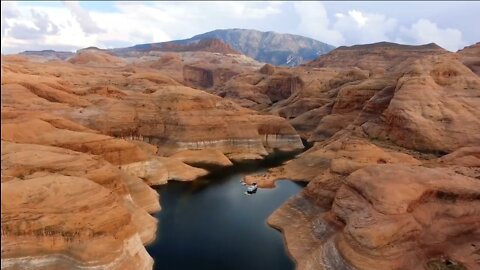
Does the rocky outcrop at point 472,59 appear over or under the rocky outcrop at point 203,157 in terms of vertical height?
over

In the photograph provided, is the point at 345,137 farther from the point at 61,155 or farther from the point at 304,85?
the point at 304,85

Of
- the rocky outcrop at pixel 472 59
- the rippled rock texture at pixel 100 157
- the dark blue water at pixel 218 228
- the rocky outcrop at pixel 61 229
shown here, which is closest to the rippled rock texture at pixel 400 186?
the dark blue water at pixel 218 228

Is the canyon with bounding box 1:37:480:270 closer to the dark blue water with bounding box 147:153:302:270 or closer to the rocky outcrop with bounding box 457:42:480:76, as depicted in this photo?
the rocky outcrop with bounding box 457:42:480:76

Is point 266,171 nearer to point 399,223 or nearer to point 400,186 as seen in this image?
point 400,186

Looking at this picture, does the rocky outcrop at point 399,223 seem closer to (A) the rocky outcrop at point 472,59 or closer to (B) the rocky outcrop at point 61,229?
(B) the rocky outcrop at point 61,229

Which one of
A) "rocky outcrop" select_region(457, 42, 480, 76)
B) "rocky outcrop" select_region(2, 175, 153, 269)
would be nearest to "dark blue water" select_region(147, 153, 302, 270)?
"rocky outcrop" select_region(2, 175, 153, 269)

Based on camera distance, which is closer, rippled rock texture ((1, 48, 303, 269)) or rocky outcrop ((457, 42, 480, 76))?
rippled rock texture ((1, 48, 303, 269))
